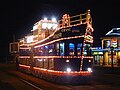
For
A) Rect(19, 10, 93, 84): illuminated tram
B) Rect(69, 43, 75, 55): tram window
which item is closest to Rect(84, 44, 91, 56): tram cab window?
Rect(19, 10, 93, 84): illuminated tram

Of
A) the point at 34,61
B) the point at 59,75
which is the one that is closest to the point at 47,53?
the point at 59,75

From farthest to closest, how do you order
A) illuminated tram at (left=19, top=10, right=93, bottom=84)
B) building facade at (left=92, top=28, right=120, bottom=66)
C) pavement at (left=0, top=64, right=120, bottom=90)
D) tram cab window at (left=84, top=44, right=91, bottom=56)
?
1. building facade at (left=92, top=28, right=120, bottom=66)
2. tram cab window at (left=84, top=44, right=91, bottom=56)
3. illuminated tram at (left=19, top=10, right=93, bottom=84)
4. pavement at (left=0, top=64, right=120, bottom=90)

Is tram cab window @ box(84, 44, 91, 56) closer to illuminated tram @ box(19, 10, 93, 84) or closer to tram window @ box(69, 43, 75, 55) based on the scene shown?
illuminated tram @ box(19, 10, 93, 84)

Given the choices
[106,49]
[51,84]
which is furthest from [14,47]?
[106,49]

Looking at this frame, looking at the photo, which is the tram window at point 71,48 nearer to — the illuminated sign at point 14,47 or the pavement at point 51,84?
the pavement at point 51,84

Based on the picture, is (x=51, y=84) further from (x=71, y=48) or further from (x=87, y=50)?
(x=87, y=50)

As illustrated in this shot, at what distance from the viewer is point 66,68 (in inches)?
876

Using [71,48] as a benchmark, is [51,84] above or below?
below

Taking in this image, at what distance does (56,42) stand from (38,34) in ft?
22.1

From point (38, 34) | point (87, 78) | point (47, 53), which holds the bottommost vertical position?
point (87, 78)

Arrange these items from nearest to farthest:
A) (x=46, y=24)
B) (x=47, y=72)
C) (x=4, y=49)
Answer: (x=47, y=72) < (x=46, y=24) < (x=4, y=49)

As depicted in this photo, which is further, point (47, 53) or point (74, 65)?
point (47, 53)

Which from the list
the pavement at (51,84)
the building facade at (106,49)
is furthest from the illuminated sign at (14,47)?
the building facade at (106,49)

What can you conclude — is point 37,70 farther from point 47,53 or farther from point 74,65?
point 74,65
